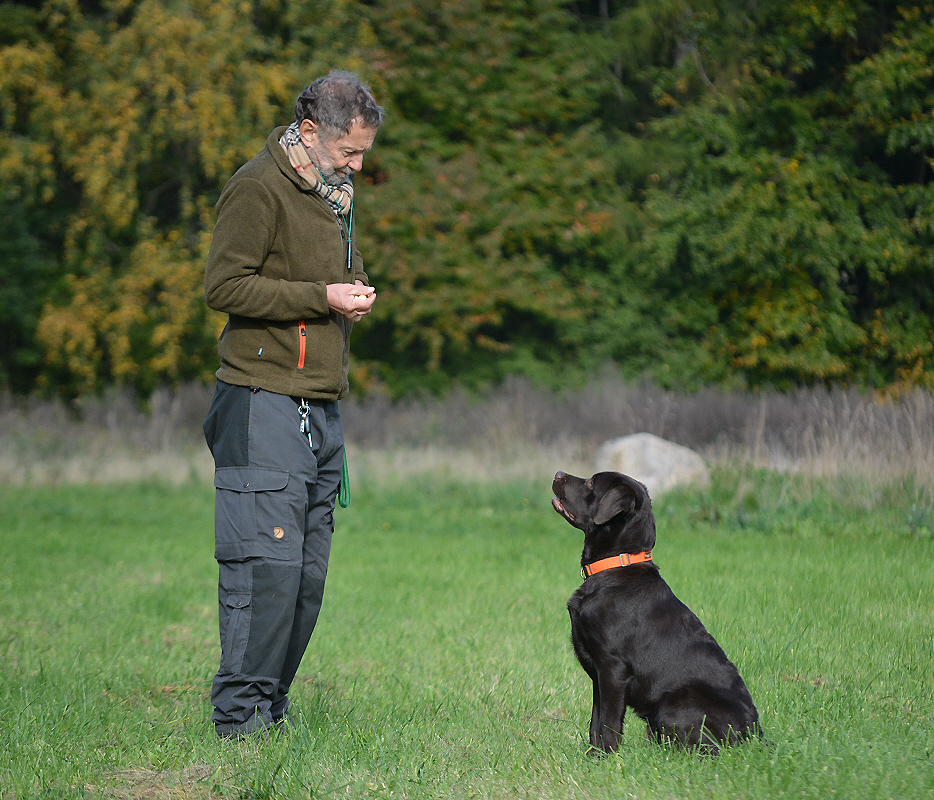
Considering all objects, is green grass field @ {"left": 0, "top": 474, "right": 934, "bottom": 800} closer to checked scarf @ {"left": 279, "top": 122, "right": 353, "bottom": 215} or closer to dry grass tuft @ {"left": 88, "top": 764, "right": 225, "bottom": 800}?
dry grass tuft @ {"left": 88, "top": 764, "right": 225, "bottom": 800}

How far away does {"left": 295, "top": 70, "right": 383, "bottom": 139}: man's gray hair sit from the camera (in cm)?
357

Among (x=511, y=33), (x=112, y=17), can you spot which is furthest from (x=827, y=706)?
(x=112, y=17)

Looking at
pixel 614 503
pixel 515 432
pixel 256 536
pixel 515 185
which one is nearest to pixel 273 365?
pixel 256 536

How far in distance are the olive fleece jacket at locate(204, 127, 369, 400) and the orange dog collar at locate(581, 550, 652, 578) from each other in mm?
1205

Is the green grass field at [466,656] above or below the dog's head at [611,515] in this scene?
below

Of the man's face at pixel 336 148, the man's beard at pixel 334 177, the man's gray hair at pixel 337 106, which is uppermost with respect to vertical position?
the man's gray hair at pixel 337 106

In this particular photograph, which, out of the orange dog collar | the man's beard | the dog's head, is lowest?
the orange dog collar

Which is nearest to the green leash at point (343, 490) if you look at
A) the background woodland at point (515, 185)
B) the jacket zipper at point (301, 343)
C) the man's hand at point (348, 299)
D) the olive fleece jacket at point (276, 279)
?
the olive fleece jacket at point (276, 279)

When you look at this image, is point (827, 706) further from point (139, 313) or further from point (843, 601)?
point (139, 313)

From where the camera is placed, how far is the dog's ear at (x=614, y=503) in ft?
12.5

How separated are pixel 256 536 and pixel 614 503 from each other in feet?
4.50

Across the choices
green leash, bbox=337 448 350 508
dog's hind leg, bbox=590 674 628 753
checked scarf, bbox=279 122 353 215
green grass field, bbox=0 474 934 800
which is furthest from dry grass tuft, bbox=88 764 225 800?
checked scarf, bbox=279 122 353 215

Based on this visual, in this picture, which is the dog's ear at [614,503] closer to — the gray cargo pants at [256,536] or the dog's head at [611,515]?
the dog's head at [611,515]

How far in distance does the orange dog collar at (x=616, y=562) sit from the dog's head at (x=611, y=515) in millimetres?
39
